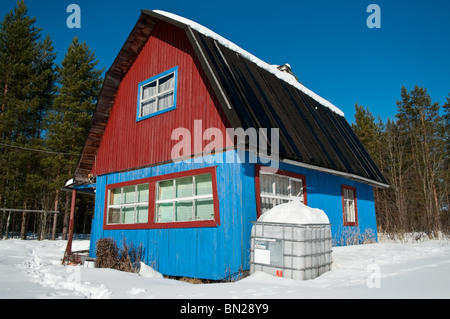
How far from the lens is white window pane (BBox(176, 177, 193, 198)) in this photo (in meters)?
8.66

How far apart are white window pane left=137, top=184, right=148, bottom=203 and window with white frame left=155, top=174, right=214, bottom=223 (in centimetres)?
68

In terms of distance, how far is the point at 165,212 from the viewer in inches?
362

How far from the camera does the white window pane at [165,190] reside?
30.0 ft

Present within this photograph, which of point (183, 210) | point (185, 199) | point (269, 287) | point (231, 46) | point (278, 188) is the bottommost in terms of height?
point (269, 287)

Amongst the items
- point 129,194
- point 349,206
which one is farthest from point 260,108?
point 349,206

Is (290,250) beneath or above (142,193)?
beneath

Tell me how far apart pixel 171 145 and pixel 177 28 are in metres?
3.59

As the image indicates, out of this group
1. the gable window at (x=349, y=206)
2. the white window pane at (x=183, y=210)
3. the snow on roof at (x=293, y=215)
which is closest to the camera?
the snow on roof at (x=293, y=215)

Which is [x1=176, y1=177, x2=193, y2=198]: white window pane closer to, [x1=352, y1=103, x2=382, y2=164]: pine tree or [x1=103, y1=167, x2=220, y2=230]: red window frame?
[x1=103, y1=167, x2=220, y2=230]: red window frame

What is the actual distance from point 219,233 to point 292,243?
2043 millimetres

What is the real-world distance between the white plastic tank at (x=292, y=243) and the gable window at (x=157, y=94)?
4.61m

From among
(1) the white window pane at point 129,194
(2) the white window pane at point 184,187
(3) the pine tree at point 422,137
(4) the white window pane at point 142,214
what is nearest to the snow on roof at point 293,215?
(2) the white window pane at point 184,187

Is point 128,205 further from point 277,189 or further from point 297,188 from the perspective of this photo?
point 297,188

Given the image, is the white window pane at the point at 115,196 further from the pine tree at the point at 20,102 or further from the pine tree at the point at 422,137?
the pine tree at the point at 422,137
